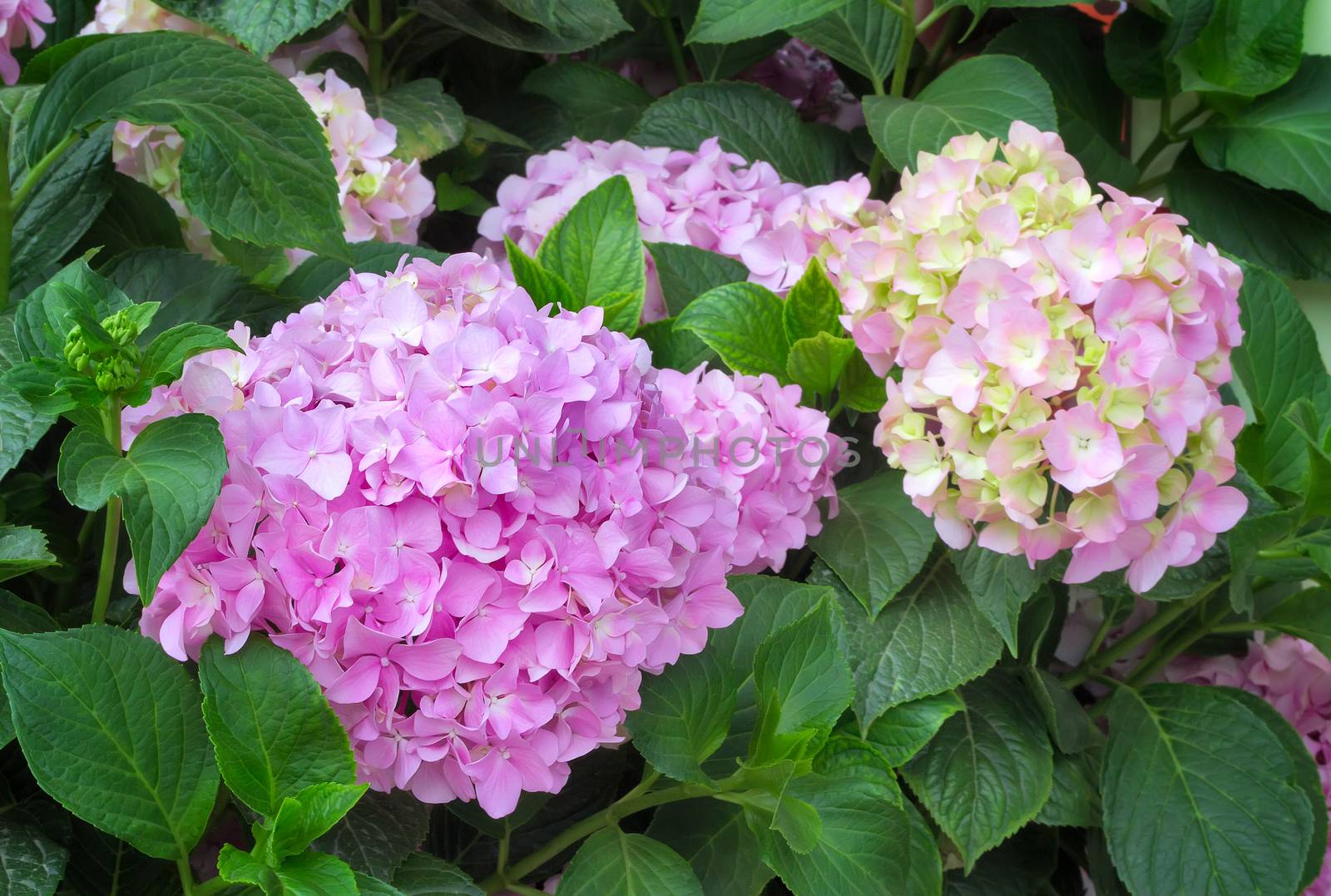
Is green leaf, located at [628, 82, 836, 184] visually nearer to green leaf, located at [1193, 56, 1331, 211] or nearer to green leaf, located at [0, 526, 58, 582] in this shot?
green leaf, located at [1193, 56, 1331, 211]

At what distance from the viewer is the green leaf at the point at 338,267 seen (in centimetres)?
77

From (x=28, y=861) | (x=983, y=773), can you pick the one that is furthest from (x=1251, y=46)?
(x=28, y=861)

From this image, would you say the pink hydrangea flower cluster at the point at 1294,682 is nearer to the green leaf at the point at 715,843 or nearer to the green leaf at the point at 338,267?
the green leaf at the point at 715,843

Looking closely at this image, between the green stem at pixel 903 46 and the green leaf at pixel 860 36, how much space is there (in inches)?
0.5

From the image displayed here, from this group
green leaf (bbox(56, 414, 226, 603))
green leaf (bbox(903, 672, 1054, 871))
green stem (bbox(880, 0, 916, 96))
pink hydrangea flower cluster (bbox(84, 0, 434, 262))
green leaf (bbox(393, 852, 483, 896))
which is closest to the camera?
green leaf (bbox(56, 414, 226, 603))

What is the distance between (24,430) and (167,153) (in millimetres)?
289

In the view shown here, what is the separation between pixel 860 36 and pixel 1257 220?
0.37 meters

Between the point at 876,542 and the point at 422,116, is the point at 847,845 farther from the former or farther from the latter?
the point at 422,116

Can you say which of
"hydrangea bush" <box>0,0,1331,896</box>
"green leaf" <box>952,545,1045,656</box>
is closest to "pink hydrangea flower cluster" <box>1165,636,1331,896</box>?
"hydrangea bush" <box>0,0,1331,896</box>

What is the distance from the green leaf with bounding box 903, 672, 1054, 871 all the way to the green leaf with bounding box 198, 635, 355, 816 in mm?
358

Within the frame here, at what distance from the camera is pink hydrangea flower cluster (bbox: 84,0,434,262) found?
2.62 feet

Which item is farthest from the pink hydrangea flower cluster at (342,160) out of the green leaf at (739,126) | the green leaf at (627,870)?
the green leaf at (627,870)

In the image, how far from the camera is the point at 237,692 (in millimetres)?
521

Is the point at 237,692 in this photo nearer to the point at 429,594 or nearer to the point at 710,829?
the point at 429,594
